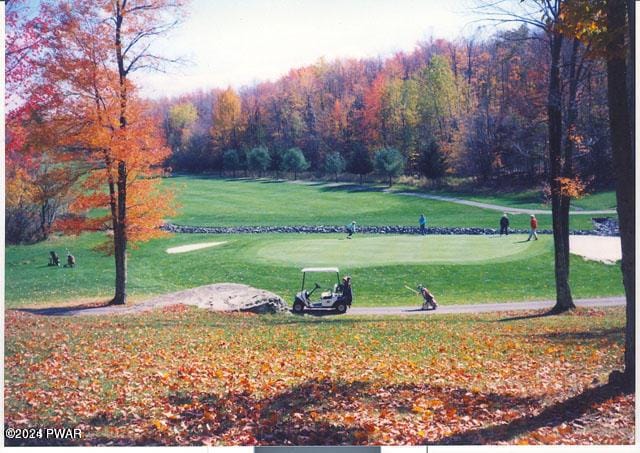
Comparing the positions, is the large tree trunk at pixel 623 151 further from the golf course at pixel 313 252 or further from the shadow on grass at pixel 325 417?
the golf course at pixel 313 252

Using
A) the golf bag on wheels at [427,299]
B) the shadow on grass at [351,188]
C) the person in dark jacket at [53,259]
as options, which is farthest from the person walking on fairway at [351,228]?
the person in dark jacket at [53,259]

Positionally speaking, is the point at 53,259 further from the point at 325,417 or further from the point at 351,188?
the point at 325,417

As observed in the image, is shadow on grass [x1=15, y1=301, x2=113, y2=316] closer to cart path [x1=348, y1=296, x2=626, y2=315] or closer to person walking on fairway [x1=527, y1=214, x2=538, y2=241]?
cart path [x1=348, y1=296, x2=626, y2=315]

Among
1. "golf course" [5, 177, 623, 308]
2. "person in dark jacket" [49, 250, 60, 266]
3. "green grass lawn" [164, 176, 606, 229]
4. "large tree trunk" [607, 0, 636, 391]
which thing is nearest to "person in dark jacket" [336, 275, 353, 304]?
"golf course" [5, 177, 623, 308]

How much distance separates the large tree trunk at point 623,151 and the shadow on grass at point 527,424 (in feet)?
1.97

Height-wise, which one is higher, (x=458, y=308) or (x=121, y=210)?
(x=121, y=210)

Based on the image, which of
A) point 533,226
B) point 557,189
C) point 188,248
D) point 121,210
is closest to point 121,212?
point 121,210

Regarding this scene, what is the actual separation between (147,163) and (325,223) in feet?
7.70

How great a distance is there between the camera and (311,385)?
206 inches

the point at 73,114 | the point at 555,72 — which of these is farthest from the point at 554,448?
the point at 73,114

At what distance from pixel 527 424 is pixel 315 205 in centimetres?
381

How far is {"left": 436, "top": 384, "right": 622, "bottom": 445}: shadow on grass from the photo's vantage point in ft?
15.2

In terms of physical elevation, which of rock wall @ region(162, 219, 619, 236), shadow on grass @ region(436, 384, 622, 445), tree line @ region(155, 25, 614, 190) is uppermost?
tree line @ region(155, 25, 614, 190)

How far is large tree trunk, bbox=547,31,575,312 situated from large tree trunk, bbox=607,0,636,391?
1.71 m
